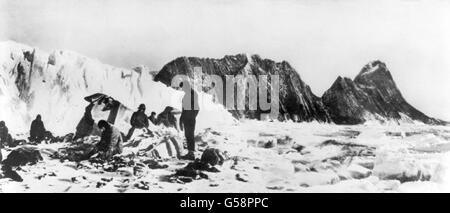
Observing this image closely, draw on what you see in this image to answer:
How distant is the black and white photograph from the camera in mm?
Result: 3611

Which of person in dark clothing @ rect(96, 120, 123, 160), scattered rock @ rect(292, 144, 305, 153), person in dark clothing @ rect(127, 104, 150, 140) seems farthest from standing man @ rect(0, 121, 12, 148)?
scattered rock @ rect(292, 144, 305, 153)

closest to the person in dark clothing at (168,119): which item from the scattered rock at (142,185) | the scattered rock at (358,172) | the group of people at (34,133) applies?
the scattered rock at (142,185)

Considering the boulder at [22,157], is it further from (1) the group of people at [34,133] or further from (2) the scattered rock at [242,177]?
(2) the scattered rock at [242,177]

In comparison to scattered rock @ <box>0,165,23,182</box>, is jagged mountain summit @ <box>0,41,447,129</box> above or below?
above

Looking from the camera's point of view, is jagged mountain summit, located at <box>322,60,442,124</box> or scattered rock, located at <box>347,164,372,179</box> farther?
jagged mountain summit, located at <box>322,60,442,124</box>

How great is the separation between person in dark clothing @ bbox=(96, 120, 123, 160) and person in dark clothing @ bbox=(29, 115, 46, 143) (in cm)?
40

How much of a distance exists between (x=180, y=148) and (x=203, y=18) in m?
0.93

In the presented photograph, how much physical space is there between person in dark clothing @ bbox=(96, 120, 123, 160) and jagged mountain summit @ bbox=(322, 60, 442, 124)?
1497 millimetres

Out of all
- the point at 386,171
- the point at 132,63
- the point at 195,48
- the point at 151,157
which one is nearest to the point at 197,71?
the point at 195,48

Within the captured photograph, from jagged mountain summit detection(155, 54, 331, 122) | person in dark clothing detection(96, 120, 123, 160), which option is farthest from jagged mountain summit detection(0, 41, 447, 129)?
person in dark clothing detection(96, 120, 123, 160)

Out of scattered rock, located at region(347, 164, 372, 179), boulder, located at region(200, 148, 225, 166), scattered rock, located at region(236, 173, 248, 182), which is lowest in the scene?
scattered rock, located at region(236, 173, 248, 182)

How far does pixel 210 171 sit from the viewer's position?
11.8ft

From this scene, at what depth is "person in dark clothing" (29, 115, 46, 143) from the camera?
3.65m

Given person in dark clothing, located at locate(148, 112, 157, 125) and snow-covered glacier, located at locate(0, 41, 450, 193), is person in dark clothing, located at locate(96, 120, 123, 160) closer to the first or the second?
snow-covered glacier, located at locate(0, 41, 450, 193)
